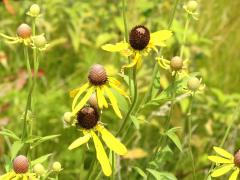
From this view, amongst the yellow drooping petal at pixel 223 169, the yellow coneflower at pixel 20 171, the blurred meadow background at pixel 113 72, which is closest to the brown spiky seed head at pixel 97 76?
the yellow coneflower at pixel 20 171

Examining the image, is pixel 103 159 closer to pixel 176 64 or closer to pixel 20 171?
pixel 20 171

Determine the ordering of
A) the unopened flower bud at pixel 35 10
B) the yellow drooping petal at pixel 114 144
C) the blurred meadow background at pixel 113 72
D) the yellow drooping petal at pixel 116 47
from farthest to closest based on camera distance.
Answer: the blurred meadow background at pixel 113 72 → the unopened flower bud at pixel 35 10 → the yellow drooping petal at pixel 116 47 → the yellow drooping petal at pixel 114 144

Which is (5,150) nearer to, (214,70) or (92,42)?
(92,42)

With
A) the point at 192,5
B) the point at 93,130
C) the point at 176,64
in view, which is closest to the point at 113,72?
the point at 192,5

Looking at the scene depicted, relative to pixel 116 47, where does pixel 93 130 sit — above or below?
below

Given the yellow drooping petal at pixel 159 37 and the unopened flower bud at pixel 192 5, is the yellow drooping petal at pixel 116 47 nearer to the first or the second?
the yellow drooping petal at pixel 159 37

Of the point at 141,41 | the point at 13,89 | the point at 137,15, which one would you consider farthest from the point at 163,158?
the point at 137,15
